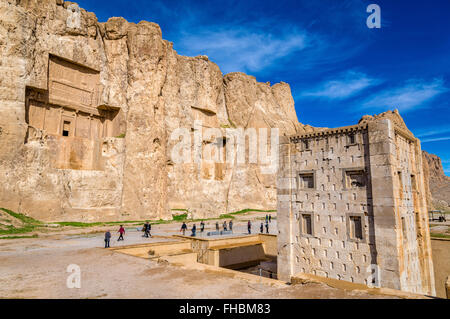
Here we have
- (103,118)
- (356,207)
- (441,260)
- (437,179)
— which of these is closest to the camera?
(356,207)

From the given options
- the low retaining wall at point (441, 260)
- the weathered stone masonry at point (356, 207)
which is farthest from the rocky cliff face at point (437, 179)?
the weathered stone masonry at point (356, 207)

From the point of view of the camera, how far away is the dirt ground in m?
6.40

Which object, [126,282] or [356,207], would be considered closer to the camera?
[126,282]

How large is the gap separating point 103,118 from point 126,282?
29.2 meters

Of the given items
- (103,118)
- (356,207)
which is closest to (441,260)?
(356,207)

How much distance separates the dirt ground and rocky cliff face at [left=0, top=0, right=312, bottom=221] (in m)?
16.7

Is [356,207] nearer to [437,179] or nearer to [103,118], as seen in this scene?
[103,118]

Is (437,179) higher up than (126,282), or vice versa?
(437,179)

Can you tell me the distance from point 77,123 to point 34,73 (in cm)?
638

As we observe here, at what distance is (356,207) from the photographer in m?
12.1

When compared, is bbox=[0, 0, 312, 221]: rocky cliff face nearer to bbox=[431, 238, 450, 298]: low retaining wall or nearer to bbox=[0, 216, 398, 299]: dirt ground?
bbox=[0, 216, 398, 299]: dirt ground

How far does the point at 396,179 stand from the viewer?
11.8 m
